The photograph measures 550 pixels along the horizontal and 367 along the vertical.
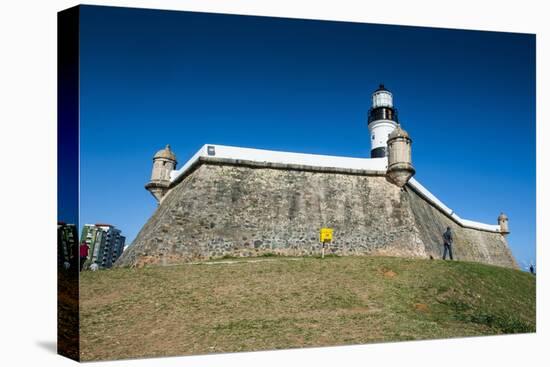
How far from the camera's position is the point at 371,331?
25.1ft

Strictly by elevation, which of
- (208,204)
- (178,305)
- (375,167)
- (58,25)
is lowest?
(178,305)

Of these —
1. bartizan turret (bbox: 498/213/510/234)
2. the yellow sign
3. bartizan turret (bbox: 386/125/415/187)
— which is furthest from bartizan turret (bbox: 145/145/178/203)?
bartizan turret (bbox: 498/213/510/234)

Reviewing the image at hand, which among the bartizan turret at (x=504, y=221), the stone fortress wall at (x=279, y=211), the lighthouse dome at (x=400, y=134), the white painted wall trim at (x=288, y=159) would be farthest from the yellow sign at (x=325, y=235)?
the bartizan turret at (x=504, y=221)

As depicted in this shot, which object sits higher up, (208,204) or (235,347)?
(208,204)

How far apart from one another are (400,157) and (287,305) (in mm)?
7277

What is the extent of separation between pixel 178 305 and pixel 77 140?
3.02m

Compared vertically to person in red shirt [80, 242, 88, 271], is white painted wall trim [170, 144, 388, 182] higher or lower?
higher

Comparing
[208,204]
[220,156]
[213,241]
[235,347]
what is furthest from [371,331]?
[220,156]

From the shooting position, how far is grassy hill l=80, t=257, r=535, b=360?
6.69 meters

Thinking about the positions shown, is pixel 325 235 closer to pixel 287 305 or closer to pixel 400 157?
pixel 400 157

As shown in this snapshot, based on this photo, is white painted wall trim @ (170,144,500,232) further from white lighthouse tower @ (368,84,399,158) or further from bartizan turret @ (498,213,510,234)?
white lighthouse tower @ (368,84,399,158)

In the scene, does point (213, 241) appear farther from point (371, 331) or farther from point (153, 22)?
point (153, 22)

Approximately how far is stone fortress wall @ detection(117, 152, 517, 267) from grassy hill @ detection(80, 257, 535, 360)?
1.21 m

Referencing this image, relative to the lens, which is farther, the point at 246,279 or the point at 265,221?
the point at 265,221
